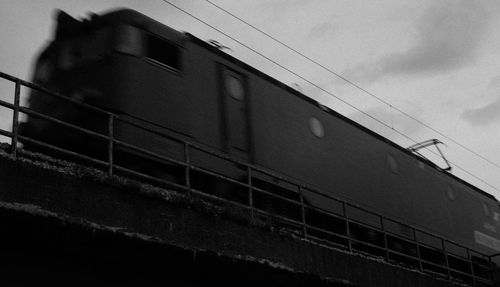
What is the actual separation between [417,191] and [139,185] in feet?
34.6

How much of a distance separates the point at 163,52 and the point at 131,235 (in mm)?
4056

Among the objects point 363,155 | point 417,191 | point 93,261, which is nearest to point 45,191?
point 93,261

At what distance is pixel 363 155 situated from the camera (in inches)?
558

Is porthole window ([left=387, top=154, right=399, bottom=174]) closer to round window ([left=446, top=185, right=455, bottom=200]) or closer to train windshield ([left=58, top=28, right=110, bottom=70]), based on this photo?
round window ([left=446, top=185, right=455, bottom=200])

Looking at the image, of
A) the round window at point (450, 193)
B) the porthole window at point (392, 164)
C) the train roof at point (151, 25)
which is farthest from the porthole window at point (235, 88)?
the round window at point (450, 193)

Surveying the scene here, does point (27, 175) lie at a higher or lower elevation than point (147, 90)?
lower

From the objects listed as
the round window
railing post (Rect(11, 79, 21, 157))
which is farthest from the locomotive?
the round window

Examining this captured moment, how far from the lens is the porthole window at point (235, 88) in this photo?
10859 mm

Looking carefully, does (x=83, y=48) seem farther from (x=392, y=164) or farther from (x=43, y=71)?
(x=392, y=164)

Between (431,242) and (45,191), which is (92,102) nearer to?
(45,191)

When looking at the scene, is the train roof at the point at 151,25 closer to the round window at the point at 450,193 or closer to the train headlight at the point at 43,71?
the train headlight at the point at 43,71

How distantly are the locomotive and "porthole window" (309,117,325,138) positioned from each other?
0.02m

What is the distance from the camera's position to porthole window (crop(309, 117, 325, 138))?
41.8 feet

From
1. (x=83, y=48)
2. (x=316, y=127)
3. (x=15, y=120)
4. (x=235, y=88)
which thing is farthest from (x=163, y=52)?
(x=316, y=127)
